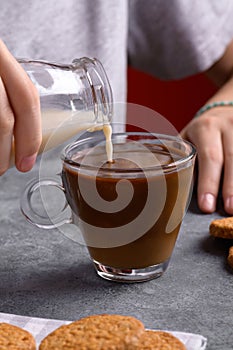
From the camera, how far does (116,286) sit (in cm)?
91

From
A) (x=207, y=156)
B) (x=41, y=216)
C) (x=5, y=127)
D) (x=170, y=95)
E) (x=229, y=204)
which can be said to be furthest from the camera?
(x=170, y=95)

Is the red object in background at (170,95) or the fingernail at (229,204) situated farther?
the red object in background at (170,95)

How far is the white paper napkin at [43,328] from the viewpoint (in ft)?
2.43

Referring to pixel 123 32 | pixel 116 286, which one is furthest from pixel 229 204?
pixel 123 32

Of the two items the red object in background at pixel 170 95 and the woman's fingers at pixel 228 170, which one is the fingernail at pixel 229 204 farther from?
the red object in background at pixel 170 95

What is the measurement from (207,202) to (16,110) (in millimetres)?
451

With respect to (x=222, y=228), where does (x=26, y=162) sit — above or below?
above

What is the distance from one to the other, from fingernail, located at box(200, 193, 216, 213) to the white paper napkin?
424 mm

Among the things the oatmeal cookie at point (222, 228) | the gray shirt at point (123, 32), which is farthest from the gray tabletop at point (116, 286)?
the gray shirt at point (123, 32)

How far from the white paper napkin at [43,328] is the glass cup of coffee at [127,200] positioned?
0.15 meters

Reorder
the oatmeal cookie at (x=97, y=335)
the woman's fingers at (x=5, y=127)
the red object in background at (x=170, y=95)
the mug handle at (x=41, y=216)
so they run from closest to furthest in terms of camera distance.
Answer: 1. the oatmeal cookie at (x=97, y=335)
2. the woman's fingers at (x=5, y=127)
3. the mug handle at (x=41, y=216)
4. the red object in background at (x=170, y=95)

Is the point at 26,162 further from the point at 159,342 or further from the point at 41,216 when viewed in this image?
the point at 159,342

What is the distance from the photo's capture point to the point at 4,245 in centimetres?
104

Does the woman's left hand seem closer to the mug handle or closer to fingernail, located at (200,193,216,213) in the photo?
fingernail, located at (200,193,216,213)
